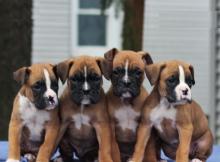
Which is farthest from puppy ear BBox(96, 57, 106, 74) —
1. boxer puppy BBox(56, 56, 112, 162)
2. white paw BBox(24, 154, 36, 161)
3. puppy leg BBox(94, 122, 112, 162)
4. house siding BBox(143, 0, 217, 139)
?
house siding BBox(143, 0, 217, 139)

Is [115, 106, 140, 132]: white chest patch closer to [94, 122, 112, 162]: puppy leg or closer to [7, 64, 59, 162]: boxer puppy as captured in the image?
[94, 122, 112, 162]: puppy leg

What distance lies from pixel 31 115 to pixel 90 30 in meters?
5.98

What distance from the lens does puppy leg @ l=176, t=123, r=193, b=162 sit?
2672 millimetres

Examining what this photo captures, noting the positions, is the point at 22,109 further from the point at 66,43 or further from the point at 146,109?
the point at 66,43

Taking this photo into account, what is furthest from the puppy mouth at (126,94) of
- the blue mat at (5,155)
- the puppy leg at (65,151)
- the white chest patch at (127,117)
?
the blue mat at (5,155)

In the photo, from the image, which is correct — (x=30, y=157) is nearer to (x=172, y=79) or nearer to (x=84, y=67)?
(x=84, y=67)

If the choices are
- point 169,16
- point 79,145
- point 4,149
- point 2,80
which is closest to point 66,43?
point 169,16

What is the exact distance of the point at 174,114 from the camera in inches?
107

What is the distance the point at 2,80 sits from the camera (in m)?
5.18

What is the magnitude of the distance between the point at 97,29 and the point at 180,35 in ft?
3.31

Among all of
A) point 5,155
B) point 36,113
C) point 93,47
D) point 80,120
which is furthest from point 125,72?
point 93,47

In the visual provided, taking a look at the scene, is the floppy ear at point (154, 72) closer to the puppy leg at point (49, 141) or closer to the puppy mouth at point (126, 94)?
the puppy mouth at point (126, 94)

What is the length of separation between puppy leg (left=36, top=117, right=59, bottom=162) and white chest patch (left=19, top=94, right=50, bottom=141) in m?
0.03

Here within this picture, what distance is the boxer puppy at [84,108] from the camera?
2.66 meters
